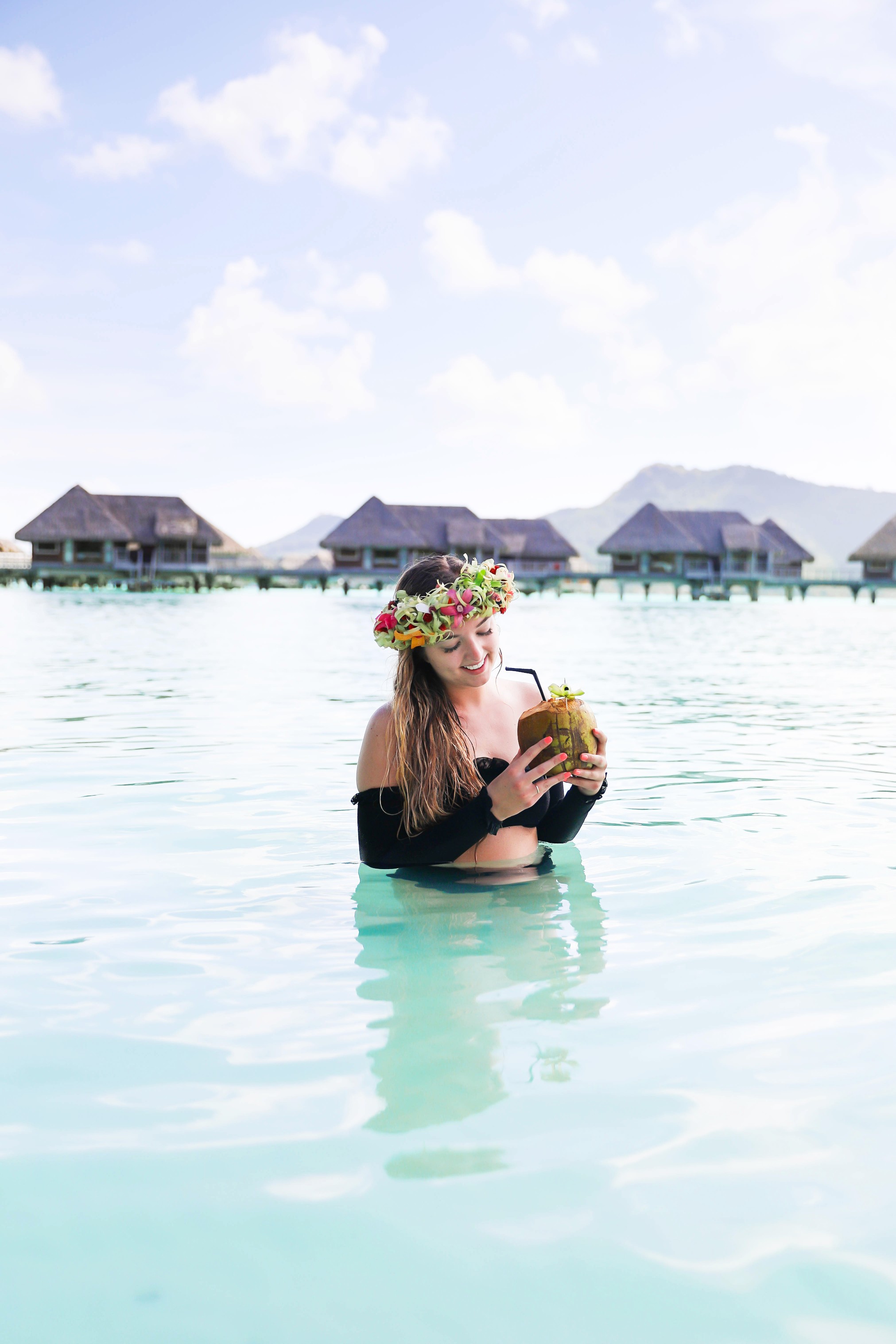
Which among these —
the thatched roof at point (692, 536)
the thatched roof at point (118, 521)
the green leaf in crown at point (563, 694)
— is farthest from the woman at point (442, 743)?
the thatched roof at point (692, 536)

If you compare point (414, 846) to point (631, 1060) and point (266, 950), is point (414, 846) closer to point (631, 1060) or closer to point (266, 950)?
point (266, 950)

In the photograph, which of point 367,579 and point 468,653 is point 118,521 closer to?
point 367,579

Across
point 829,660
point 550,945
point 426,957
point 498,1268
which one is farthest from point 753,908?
point 829,660

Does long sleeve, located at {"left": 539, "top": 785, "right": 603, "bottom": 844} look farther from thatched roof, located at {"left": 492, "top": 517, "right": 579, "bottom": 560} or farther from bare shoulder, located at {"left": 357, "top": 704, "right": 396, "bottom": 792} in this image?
thatched roof, located at {"left": 492, "top": 517, "right": 579, "bottom": 560}

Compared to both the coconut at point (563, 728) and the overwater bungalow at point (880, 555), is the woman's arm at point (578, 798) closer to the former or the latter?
the coconut at point (563, 728)

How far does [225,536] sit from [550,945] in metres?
58.1

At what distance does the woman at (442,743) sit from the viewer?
3.63 m

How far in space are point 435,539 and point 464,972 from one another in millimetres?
58320

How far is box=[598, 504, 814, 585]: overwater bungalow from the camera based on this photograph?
2477 inches

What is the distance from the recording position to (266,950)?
379 cm

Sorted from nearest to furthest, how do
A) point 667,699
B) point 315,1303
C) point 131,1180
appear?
1. point 315,1303
2. point 131,1180
3. point 667,699

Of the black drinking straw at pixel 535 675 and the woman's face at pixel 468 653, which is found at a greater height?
the woman's face at pixel 468 653

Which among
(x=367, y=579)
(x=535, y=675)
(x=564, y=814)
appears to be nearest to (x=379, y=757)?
(x=564, y=814)

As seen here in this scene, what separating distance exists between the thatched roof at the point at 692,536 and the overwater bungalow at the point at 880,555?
377cm
